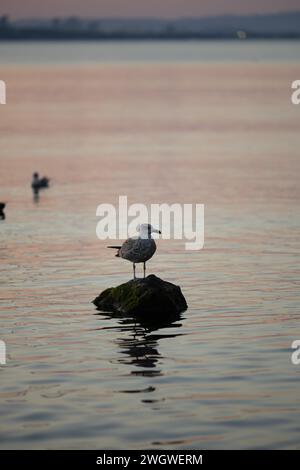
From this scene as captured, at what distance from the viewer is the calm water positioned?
1639 centimetres

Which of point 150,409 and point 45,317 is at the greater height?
point 45,317

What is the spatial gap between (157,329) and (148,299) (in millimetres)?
856

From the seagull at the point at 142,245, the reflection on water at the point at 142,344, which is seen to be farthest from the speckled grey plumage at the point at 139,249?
the reflection on water at the point at 142,344

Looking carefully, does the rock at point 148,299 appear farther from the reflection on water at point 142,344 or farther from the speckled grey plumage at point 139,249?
the speckled grey plumage at point 139,249

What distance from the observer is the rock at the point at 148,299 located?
73.6 feet

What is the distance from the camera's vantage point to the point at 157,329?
21781 millimetres

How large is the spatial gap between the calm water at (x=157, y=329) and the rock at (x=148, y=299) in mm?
416

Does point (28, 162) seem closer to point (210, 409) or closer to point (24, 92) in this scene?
point (210, 409)

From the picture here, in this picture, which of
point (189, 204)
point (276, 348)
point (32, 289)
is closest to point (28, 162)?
point (189, 204)

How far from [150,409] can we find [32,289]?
951cm

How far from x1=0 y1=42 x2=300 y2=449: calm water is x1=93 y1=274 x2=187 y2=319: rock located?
0.42 meters

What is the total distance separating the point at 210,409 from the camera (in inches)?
664

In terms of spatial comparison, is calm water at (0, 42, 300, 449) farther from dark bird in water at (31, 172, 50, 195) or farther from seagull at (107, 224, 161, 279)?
seagull at (107, 224, 161, 279)

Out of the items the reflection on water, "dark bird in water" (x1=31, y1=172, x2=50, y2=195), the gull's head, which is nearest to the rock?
the reflection on water
